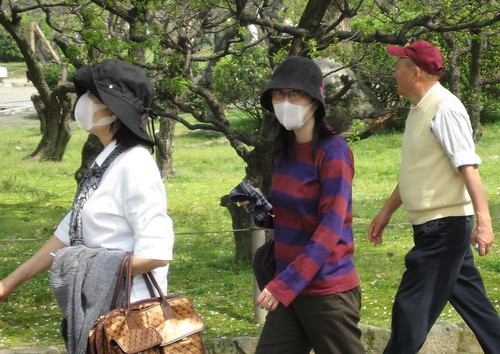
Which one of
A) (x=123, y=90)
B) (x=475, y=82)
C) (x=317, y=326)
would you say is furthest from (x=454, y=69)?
(x=123, y=90)

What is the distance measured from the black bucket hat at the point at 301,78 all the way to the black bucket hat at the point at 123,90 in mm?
623

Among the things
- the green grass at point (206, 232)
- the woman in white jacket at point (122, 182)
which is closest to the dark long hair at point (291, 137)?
the woman in white jacket at point (122, 182)

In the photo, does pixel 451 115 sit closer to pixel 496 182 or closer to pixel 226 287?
pixel 226 287

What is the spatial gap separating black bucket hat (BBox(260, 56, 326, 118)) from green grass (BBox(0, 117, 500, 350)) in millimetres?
2259

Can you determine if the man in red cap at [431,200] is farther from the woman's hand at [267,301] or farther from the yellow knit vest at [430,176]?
the woman's hand at [267,301]

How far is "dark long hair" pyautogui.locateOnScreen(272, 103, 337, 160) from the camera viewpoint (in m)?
3.81

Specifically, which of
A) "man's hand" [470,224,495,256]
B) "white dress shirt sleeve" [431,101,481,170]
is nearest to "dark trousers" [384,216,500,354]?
"man's hand" [470,224,495,256]

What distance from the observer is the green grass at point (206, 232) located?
23.1 feet

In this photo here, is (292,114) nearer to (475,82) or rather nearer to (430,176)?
(430,176)

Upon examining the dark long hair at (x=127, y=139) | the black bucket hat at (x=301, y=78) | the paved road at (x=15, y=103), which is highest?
the black bucket hat at (x=301, y=78)

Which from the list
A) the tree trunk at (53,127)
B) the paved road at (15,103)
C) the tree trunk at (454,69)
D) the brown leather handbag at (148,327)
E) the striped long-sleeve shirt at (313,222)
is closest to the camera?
the brown leather handbag at (148,327)

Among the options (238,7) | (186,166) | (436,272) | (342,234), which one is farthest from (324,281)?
(186,166)

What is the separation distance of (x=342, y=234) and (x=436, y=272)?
1.06 metres

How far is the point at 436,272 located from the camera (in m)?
4.61
